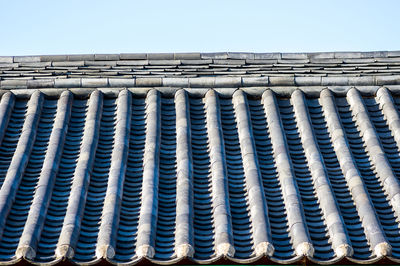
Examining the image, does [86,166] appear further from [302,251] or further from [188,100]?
[302,251]

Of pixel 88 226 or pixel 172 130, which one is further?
pixel 172 130

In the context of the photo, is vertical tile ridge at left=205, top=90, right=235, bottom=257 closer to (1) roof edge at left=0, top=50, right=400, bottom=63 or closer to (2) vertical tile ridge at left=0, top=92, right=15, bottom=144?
(1) roof edge at left=0, top=50, right=400, bottom=63

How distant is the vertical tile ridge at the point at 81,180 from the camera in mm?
5762

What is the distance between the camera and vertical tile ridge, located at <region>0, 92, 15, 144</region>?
308 inches

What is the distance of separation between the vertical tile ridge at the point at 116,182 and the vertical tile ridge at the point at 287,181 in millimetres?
1341

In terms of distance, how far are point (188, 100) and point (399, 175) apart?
250cm

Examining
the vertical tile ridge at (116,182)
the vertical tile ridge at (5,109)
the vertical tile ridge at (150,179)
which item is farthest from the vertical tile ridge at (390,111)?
the vertical tile ridge at (5,109)

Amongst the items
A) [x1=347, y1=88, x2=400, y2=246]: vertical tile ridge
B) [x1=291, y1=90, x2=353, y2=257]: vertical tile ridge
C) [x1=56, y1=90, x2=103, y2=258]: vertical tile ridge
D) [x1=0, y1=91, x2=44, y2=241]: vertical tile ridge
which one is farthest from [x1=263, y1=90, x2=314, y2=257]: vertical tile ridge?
[x1=0, y1=91, x2=44, y2=241]: vertical tile ridge

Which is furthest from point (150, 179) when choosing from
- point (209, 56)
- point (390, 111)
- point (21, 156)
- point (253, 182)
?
point (209, 56)

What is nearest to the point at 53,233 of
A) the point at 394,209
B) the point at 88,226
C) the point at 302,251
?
the point at 88,226

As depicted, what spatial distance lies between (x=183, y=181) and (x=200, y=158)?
0.59 meters

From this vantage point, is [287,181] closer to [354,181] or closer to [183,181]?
[354,181]

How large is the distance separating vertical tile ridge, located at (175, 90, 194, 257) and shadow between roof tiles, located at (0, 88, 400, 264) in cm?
2

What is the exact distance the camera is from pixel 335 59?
9719mm
